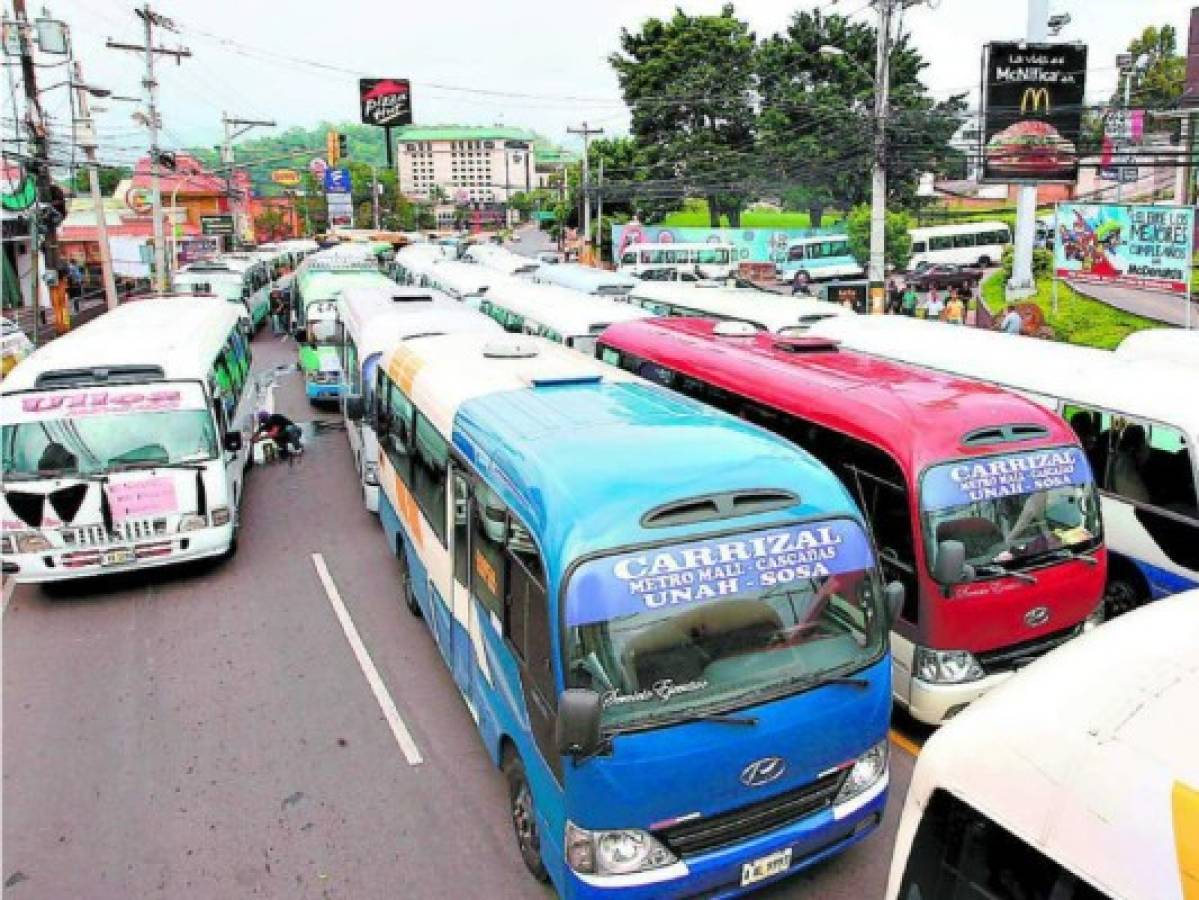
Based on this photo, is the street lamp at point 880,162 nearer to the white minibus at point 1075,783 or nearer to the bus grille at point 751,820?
the bus grille at point 751,820

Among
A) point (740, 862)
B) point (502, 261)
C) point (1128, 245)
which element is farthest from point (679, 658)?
point (502, 261)

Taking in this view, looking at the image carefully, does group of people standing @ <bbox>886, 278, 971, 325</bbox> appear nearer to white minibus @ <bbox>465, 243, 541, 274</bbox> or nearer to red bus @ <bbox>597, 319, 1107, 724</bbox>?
white minibus @ <bbox>465, 243, 541, 274</bbox>

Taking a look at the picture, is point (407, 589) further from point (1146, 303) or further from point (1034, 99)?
point (1146, 303)

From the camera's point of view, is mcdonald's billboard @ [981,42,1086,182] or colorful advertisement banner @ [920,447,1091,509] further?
mcdonald's billboard @ [981,42,1086,182]

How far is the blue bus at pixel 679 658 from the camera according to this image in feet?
13.6

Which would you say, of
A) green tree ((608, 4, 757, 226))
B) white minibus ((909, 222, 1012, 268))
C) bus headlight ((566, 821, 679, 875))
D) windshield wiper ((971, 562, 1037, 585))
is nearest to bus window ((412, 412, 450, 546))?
bus headlight ((566, 821, 679, 875))

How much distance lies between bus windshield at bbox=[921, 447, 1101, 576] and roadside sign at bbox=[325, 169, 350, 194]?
66.3 metres

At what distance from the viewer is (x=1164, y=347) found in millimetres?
10508

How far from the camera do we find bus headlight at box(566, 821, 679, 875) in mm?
4136

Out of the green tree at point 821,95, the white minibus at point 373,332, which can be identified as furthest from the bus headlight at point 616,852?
the green tree at point 821,95

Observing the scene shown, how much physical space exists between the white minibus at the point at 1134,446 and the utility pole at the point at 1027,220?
2347cm

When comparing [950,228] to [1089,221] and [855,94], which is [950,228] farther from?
[1089,221]

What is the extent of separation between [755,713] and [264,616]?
616 cm

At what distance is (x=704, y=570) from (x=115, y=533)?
689 cm
